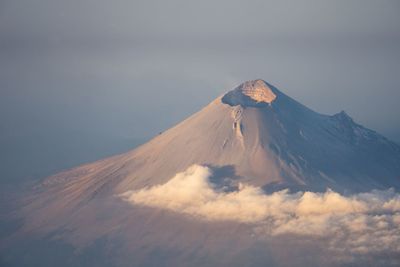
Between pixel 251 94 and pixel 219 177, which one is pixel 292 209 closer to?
pixel 219 177

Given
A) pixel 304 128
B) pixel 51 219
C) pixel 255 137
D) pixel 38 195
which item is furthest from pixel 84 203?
pixel 304 128

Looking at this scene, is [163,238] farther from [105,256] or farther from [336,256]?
[336,256]

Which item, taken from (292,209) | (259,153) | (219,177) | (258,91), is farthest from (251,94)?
(292,209)

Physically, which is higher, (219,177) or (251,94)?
(251,94)

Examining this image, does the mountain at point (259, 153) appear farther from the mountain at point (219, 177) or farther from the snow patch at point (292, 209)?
the snow patch at point (292, 209)

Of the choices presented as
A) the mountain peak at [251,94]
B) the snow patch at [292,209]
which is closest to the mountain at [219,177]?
the mountain peak at [251,94]

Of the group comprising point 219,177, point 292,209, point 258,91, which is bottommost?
point 292,209

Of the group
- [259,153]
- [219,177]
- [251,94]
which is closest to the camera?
[219,177]
